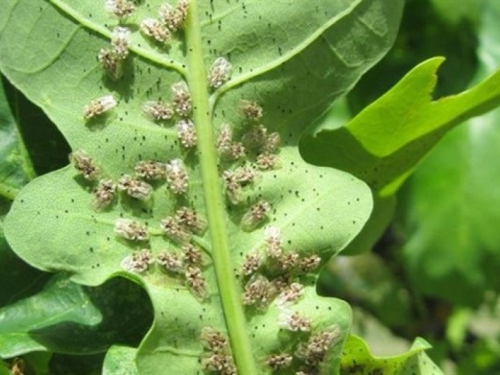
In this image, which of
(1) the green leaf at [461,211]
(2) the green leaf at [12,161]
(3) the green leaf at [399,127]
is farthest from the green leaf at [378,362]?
(1) the green leaf at [461,211]

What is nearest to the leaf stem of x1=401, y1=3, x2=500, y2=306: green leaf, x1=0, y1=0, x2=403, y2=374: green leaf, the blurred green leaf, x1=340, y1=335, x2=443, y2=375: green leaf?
x1=0, y1=0, x2=403, y2=374: green leaf

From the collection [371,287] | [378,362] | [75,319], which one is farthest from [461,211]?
[75,319]

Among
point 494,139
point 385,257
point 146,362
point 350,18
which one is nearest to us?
point 146,362

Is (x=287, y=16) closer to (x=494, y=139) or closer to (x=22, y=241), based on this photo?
(x=22, y=241)

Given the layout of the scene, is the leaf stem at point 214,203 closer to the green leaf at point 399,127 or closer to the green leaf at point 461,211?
the green leaf at point 399,127

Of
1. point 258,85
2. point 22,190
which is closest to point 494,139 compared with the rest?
point 258,85

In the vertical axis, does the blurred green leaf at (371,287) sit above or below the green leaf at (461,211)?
below

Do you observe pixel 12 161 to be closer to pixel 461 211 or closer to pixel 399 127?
pixel 399 127
